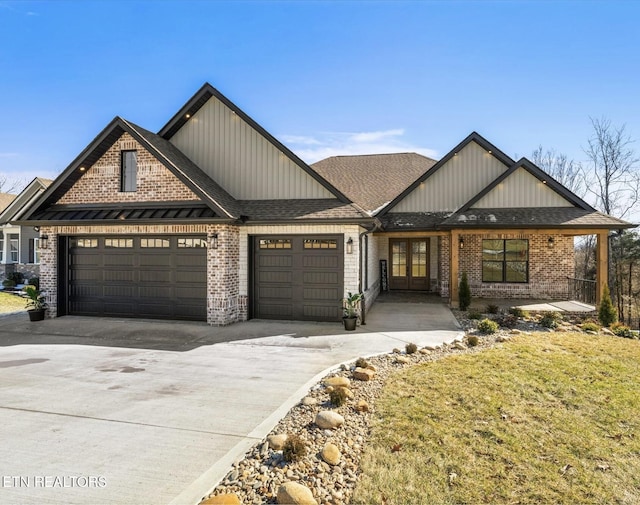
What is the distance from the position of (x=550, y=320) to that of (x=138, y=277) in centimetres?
1243

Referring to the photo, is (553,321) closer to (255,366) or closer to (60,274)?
(255,366)

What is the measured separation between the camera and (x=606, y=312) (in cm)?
1080

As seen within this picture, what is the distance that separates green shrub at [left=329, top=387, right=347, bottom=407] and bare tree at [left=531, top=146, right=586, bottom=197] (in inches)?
1262

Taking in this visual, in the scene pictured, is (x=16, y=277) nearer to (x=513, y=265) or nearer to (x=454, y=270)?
(x=454, y=270)

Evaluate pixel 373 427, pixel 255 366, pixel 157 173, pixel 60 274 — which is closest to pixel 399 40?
pixel 157 173

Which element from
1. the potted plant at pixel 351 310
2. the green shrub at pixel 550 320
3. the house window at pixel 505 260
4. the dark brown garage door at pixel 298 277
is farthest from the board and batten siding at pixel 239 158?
the house window at pixel 505 260

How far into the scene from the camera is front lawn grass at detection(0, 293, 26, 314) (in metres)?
14.6

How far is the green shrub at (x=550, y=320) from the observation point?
10.5 metres

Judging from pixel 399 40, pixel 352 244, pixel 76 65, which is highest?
pixel 76 65

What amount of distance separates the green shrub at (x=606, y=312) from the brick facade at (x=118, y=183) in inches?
489

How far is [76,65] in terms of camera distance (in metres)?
15.5

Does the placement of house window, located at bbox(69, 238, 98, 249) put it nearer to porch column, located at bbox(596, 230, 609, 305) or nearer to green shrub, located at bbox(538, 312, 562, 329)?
green shrub, located at bbox(538, 312, 562, 329)

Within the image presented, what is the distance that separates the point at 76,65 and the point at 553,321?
20.2 meters

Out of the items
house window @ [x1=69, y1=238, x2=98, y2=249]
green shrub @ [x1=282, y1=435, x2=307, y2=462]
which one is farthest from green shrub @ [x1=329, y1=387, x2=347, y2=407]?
house window @ [x1=69, y1=238, x2=98, y2=249]
